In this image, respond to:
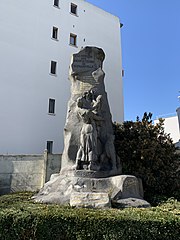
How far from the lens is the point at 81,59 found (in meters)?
9.40

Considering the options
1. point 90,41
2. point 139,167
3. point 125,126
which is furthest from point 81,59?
point 90,41

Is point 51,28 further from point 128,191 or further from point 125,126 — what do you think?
point 128,191

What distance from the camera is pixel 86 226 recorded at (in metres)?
4.14

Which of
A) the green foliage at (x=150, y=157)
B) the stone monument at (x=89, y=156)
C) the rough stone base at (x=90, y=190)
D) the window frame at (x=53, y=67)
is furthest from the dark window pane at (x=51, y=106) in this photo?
the rough stone base at (x=90, y=190)

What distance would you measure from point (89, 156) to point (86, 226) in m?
3.46

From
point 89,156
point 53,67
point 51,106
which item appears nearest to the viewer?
point 89,156

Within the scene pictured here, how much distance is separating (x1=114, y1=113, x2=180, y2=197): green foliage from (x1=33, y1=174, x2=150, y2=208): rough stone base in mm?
1830

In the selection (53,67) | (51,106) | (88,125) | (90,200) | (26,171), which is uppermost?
(53,67)

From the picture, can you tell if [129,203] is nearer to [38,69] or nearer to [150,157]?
[150,157]

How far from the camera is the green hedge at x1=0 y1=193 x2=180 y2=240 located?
4.07 metres

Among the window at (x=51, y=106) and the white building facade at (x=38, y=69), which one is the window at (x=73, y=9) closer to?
the white building facade at (x=38, y=69)

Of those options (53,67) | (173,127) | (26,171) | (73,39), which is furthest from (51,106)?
(173,127)

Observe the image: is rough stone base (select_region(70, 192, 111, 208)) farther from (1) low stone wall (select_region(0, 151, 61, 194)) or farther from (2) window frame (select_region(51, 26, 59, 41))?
(2) window frame (select_region(51, 26, 59, 41))

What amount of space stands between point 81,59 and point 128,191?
5.29 metres
